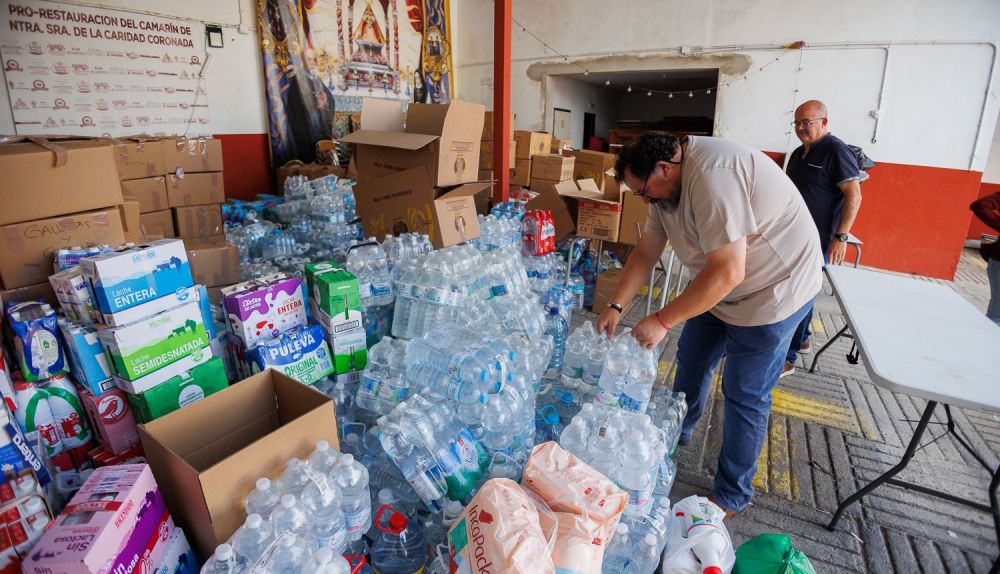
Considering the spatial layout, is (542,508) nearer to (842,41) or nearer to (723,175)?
(723,175)

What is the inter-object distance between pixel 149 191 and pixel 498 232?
281cm

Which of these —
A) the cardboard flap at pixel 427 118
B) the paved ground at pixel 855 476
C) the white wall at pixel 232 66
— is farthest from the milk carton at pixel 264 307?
the white wall at pixel 232 66

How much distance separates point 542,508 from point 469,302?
1.57m

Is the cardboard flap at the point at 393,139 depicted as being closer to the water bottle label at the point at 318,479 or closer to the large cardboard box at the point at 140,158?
the large cardboard box at the point at 140,158

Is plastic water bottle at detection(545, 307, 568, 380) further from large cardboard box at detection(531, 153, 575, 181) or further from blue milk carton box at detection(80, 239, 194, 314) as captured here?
large cardboard box at detection(531, 153, 575, 181)

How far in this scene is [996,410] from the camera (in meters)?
1.63

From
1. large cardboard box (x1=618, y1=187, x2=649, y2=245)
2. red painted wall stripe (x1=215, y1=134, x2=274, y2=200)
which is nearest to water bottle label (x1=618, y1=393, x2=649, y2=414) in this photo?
large cardboard box (x1=618, y1=187, x2=649, y2=245)

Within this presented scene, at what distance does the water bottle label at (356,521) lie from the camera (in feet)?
4.76

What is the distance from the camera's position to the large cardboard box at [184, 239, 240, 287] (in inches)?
107

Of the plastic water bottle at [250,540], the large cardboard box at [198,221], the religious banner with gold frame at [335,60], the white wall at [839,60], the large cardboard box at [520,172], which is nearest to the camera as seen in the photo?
the plastic water bottle at [250,540]

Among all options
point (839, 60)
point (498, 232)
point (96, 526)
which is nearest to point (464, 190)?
point (498, 232)

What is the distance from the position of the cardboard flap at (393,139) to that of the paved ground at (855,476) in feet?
7.91

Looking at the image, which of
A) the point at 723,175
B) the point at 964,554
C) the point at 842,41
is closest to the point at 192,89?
the point at 723,175

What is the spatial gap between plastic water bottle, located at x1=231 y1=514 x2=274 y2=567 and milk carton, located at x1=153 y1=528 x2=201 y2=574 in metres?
0.16
